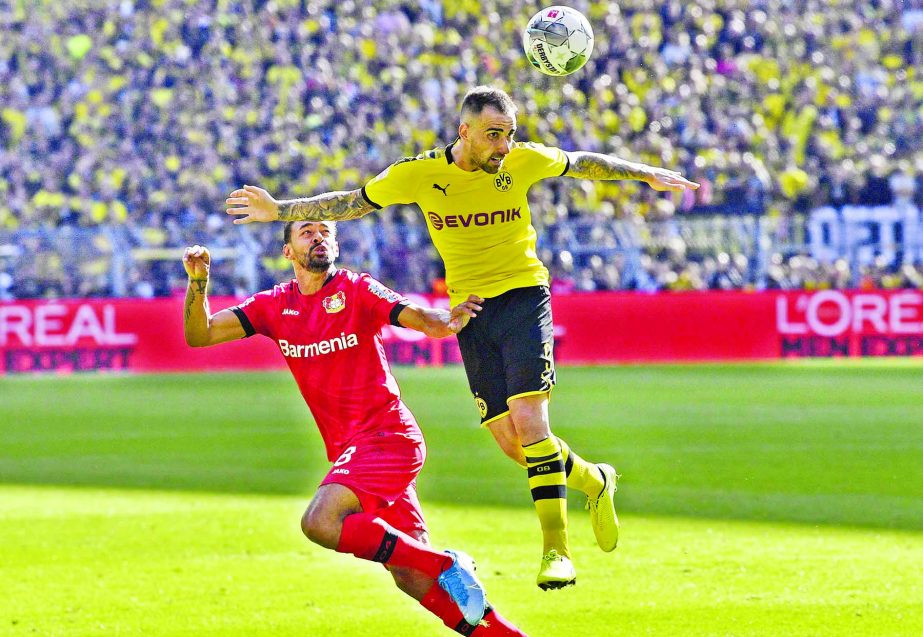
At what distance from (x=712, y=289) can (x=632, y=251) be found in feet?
5.69

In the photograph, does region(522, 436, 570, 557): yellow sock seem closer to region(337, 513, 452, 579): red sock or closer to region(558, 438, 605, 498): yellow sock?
region(558, 438, 605, 498): yellow sock

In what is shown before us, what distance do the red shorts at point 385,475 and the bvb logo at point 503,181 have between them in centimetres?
183

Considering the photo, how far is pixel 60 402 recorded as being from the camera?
2103cm

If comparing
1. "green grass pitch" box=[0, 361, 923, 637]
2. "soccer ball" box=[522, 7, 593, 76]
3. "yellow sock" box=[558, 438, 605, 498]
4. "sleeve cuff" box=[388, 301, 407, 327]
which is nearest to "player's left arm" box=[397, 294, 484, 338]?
"sleeve cuff" box=[388, 301, 407, 327]

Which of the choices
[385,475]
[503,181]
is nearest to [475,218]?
[503,181]

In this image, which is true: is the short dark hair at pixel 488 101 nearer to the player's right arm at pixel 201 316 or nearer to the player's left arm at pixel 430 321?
the player's left arm at pixel 430 321

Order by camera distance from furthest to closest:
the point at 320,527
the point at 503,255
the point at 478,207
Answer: the point at 503,255 < the point at 478,207 < the point at 320,527

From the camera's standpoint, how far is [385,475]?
22.2ft

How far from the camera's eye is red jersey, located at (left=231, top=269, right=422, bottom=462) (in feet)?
22.9

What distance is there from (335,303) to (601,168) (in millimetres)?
2198

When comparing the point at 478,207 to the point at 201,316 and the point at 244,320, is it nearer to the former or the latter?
the point at 244,320

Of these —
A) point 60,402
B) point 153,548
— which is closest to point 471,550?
point 153,548

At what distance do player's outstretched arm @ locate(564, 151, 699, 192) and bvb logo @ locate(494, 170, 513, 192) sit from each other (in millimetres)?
461

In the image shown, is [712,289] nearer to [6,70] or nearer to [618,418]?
[618,418]
